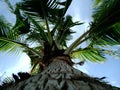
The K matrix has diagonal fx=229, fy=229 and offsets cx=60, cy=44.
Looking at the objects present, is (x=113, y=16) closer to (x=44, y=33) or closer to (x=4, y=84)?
(x=44, y=33)

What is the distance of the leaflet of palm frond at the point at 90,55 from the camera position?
748 centimetres

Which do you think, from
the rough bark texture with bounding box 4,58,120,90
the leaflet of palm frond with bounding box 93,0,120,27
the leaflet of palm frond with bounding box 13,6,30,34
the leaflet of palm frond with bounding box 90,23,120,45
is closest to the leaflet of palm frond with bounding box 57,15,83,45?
the leaflet of palm frond with bounding box 90,23,120,45

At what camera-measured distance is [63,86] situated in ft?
9.49

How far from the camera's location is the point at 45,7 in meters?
6.39

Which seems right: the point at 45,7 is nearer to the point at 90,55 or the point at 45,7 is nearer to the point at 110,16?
the point at 110,16

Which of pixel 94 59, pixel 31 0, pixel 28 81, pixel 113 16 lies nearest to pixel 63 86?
pixel 28 81

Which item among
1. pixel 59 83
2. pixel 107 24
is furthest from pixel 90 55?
pixel 59 83

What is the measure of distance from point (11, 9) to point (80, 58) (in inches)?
113

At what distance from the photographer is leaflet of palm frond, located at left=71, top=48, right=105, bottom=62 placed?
748cm

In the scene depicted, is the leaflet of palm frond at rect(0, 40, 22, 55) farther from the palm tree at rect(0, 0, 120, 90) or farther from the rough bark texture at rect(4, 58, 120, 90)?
the rough bark texture at rect(4, 58, 120, 90)

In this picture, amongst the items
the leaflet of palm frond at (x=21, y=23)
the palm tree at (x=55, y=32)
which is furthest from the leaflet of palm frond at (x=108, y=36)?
the leaflet of palm frond at (x=21, y=23)

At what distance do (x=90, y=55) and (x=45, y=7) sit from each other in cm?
247

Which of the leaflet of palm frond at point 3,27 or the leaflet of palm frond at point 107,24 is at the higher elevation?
the leaflet of palm frond at point 3,27

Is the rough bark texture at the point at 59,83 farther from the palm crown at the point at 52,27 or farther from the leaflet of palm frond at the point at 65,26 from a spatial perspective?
the leaflet of palm frond at the point at 65,26
